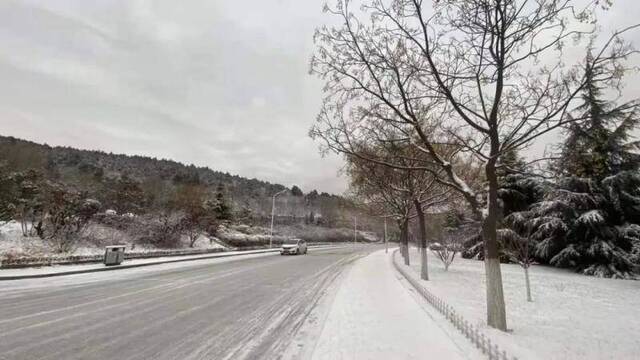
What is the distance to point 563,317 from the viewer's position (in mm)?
12320

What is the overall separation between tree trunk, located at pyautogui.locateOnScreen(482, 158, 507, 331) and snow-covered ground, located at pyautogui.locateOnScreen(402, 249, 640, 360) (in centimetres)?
34

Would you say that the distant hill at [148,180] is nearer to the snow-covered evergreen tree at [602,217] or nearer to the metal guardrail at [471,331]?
the snow-covered evergreen tree at [602,217]

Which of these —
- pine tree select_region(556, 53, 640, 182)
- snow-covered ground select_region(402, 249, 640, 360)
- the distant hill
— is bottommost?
snow-covered ground select_region(402, 249, 640, 360)

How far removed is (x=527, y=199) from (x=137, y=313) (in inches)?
1449

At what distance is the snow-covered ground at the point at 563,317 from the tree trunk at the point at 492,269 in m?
0.34

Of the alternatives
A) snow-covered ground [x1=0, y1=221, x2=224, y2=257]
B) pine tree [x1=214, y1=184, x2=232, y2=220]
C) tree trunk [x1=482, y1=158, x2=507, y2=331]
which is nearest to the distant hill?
pine tree [x1=214, y1=184, x2=232, y2=220]

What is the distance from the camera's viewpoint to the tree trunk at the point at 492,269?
9469mm

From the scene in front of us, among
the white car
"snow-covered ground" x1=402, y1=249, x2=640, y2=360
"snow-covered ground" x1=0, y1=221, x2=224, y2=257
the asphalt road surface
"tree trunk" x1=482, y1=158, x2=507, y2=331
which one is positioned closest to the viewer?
the asphalt road surface

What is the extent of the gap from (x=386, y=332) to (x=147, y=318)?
542 centimetres

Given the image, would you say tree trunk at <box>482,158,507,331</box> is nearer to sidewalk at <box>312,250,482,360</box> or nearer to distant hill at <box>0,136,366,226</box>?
sidewalk at <box>312,250,482,360</box>

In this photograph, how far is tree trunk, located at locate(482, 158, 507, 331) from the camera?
9469 millimetres

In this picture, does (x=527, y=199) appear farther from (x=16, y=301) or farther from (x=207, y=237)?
(x=16, y=301)

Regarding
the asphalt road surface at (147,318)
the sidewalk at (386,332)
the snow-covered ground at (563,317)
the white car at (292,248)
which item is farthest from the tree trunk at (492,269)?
the white car at (292,248)

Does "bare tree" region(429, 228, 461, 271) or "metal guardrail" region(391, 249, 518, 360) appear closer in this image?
"metal guardrail" region(391, 249, 518, 360)
